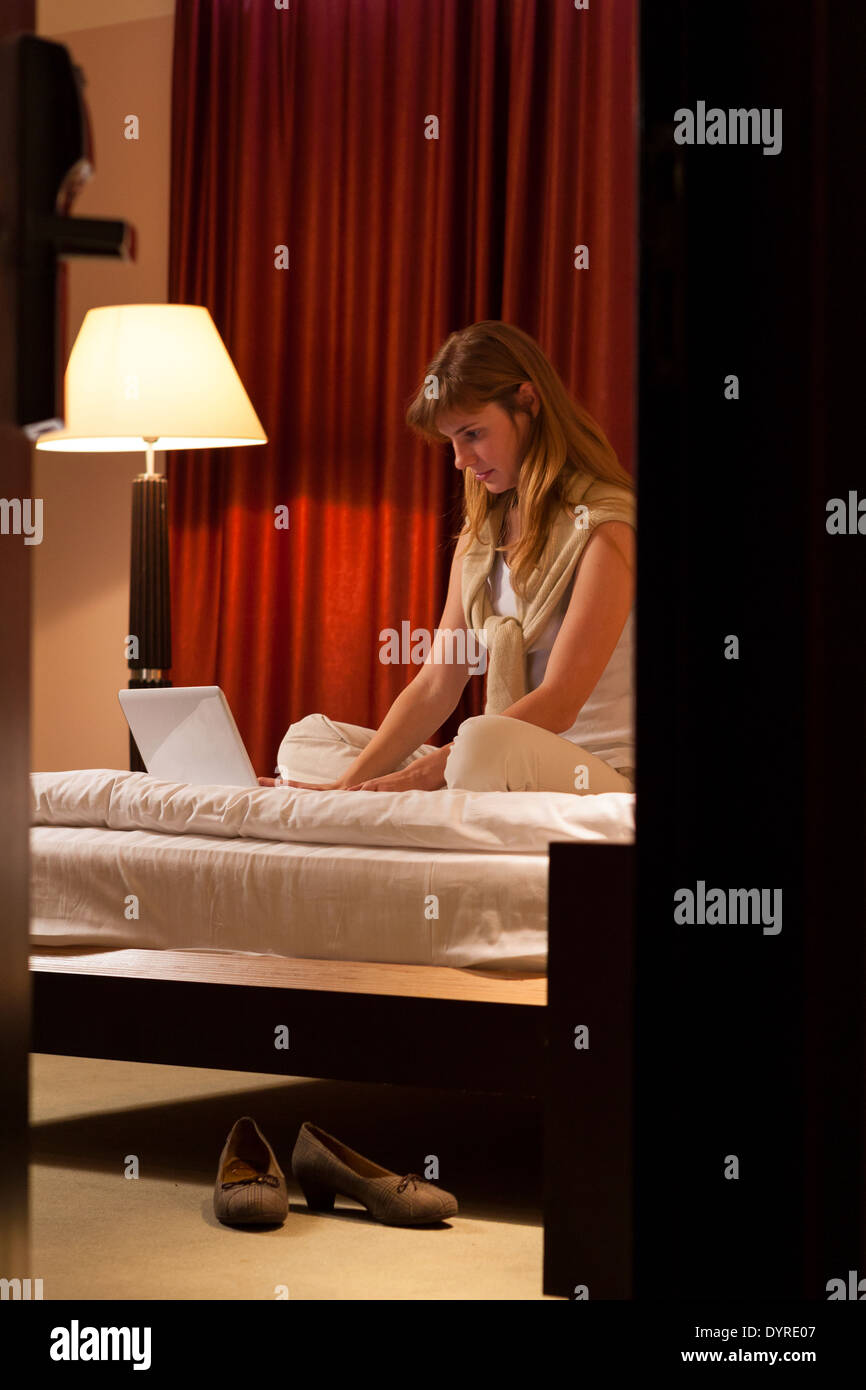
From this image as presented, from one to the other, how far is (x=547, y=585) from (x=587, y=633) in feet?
0.48

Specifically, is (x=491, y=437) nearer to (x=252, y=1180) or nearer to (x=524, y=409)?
(x=524, y=409)

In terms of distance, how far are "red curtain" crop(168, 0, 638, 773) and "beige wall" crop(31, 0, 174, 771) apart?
0.10 meters

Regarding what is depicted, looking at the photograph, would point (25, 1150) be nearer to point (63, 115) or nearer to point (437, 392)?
point (63, 115)

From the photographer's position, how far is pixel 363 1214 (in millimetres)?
1903

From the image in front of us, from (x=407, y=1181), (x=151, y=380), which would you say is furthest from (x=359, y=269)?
(x=407, y=1181)

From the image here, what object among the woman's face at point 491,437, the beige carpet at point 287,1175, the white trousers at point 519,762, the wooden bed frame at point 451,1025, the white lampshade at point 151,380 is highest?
the white lampshade at point 151,380

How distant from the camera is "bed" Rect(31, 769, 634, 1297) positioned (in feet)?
5.90

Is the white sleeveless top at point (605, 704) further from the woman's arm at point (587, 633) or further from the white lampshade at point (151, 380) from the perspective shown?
the white lampshade at point (151, 380)

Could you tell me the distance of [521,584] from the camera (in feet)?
8.00

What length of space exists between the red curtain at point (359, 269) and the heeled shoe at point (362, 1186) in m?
1.85

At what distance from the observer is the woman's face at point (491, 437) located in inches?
97.9

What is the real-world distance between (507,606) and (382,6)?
2053mm

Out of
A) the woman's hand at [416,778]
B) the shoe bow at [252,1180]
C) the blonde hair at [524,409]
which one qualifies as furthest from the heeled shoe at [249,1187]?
the blonde hair at [524,409]

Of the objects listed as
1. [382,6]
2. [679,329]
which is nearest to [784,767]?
[679,329]
